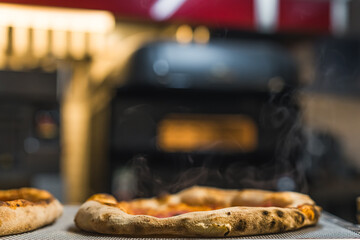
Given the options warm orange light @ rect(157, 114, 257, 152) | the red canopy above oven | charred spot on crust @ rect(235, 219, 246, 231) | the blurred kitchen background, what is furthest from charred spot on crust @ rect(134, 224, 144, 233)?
warm orange light @ rect(157, 114, 257, 152)

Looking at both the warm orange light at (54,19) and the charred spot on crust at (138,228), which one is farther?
the warm orange light at (54,19)

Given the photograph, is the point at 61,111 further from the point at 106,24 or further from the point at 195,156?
the point at 195,156

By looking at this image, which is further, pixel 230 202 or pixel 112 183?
pixel 112 183

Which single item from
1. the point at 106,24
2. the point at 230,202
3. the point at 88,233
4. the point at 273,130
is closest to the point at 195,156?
the point at 273,130

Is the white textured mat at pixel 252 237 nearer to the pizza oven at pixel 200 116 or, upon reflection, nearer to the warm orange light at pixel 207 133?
the pizza oven at pixel 200 116

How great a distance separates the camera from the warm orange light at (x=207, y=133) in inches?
124

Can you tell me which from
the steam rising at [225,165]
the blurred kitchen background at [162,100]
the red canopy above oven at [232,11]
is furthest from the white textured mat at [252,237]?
the steam rising at [225,165]

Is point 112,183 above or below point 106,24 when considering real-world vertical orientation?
below

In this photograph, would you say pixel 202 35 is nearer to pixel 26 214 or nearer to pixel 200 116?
pixel 200 116

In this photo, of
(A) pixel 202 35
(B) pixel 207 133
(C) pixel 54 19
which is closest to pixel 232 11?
(A) pixel 202 35

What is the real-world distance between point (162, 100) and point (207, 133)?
391 millimetres

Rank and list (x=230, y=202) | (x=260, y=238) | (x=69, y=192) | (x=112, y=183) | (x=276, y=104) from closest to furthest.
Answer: (x=260, y=238) < (x=230, y=202) < (x=112, y=183) < (x=69, y=192) < (x=276, y=104)

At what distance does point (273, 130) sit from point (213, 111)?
0.45 m

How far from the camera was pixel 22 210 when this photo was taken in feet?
3.50
